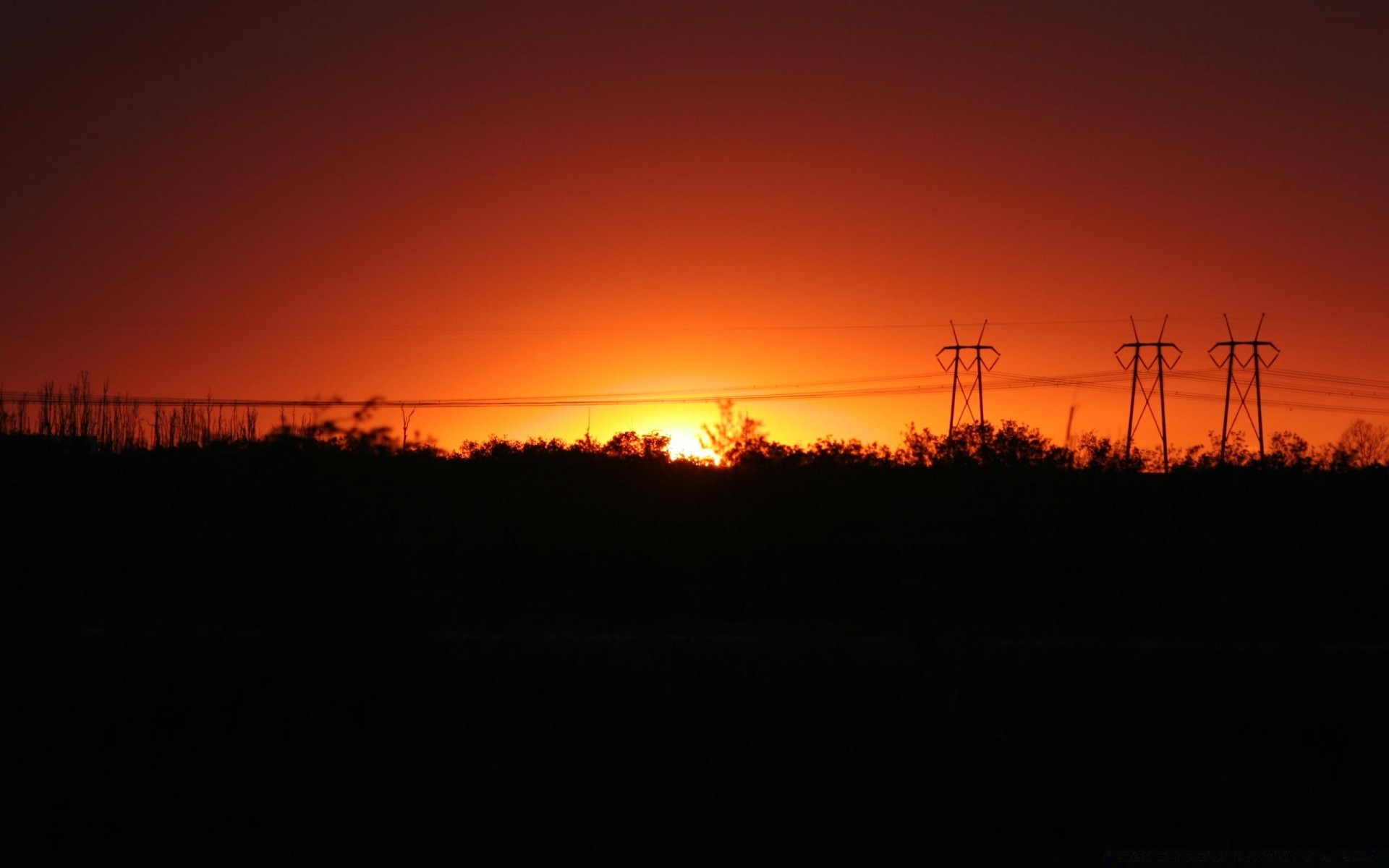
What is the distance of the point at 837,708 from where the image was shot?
54.9 ft

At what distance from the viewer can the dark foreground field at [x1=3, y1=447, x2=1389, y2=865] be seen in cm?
1407

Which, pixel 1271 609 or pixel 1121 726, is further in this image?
pixel 1271 609

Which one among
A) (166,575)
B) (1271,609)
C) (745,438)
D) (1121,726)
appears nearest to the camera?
(1121,726)

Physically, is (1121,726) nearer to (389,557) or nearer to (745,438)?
(389,557)

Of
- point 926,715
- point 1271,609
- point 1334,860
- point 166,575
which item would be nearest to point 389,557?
point 166,575

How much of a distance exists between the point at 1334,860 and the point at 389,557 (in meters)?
16.7

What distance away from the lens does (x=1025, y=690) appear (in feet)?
56.0

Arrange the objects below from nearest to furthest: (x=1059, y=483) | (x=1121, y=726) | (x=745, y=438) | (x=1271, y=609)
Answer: (x=1121, y=726)
(x=1271, y=609)
(x=1059, y=483)
(x=745, y=438)

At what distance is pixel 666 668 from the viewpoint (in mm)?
17031

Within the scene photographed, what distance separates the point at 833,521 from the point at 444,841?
13196mm

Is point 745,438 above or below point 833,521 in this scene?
above

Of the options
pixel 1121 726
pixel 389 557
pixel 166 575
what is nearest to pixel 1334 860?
pixel 1121 726

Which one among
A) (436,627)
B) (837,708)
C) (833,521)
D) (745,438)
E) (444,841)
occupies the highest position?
(745,438)

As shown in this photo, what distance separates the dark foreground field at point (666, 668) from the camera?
14.1m
